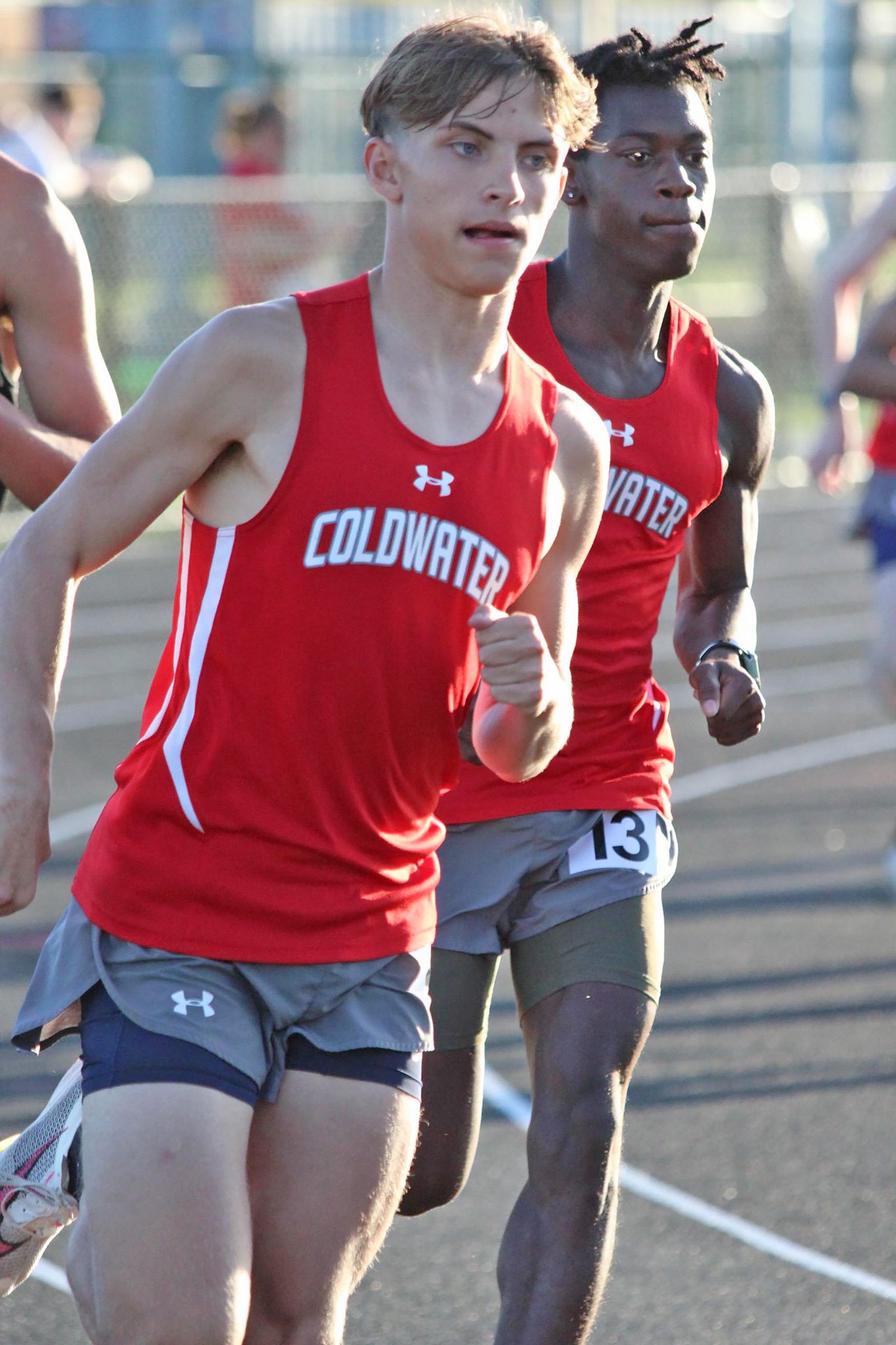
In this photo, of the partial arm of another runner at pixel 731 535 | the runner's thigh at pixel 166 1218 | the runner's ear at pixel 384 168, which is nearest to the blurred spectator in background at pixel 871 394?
the partial arm of another runner at pixel 731 535

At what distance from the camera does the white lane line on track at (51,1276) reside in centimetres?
463

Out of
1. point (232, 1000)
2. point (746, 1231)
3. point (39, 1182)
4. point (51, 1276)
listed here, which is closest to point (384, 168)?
point (232, 1000)

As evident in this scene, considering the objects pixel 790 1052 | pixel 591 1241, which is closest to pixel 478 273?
pixel 591 1241

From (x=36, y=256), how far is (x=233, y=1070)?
160 cm

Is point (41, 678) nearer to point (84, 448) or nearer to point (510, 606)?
point (510, 606)

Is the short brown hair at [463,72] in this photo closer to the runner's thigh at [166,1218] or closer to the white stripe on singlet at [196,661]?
the white stripe on singlet at [196,661]

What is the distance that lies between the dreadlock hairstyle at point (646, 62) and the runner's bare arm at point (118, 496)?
126 cm

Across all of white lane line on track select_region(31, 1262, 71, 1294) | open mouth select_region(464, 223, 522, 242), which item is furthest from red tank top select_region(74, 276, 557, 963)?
white lane line on track select_region(31, 1262, 71, 1294)

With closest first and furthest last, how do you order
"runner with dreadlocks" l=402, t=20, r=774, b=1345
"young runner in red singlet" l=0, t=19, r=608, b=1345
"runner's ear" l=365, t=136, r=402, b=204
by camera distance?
"young runner in red singlet" l=0, t=19, r=608, b=1345, "runner's ear" l=365, t=136, r=402, b=204, "runner with dreadlocks" l=402, t=20, r=774, b=1345

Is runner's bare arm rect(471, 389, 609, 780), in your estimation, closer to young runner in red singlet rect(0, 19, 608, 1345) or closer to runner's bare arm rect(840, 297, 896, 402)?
young runner in red singlet rect(0, 19, 608, 1345)

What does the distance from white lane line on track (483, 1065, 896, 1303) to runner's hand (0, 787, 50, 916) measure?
2.02 metres

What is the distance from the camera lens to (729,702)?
371 cm

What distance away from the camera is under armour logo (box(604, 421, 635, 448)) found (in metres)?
3.82

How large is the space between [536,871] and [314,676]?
3.42 ft
